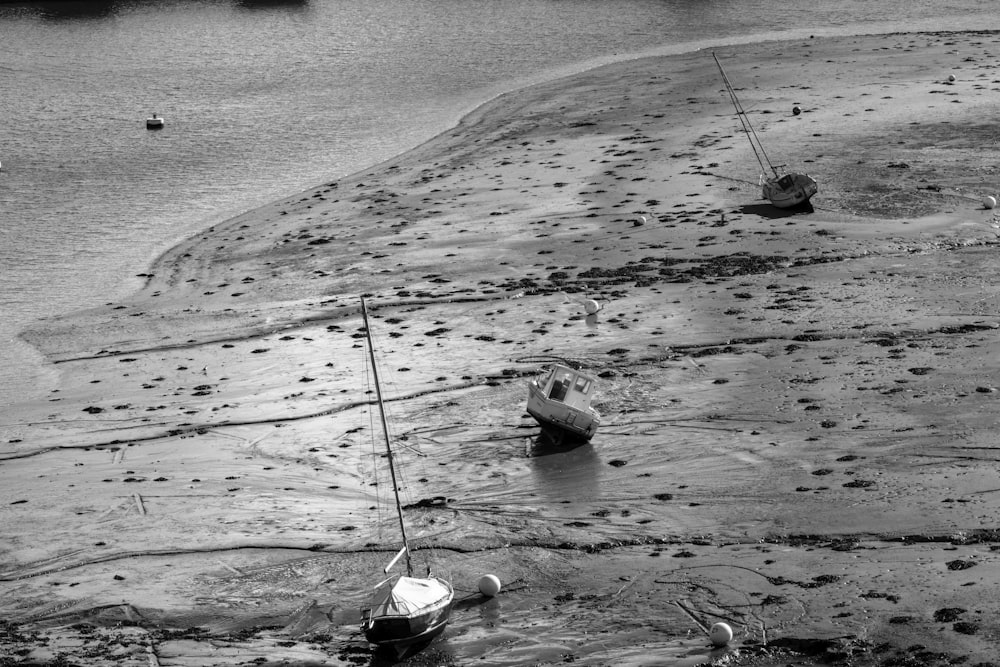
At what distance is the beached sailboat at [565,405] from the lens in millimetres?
18812

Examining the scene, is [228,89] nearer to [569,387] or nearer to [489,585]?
[569,387]

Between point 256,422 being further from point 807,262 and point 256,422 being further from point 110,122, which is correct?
point 110,122

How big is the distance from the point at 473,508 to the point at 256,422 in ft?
15.8

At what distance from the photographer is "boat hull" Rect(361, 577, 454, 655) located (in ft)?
47.3

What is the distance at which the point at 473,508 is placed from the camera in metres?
17.8

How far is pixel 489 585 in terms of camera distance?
15516 mm

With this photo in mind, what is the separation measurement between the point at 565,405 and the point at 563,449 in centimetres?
75

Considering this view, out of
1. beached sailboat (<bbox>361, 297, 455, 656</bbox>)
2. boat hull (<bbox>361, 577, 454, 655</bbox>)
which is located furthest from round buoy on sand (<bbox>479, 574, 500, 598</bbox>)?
boat hull (<bbox>361, 577, 454, 655</bbox>)

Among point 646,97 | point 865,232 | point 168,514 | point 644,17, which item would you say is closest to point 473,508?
point 168,514

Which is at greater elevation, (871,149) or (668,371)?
(871,149)

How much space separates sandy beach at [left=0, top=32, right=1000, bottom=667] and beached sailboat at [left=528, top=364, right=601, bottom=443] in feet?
1.12

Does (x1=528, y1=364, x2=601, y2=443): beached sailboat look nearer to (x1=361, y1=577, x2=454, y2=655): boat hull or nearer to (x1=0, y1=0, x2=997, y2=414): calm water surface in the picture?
(x1=361, y1=577, x2=454, y2=655): boat hull

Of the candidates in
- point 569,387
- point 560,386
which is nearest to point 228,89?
point 560,386

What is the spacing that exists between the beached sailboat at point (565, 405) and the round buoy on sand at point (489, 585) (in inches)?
149
